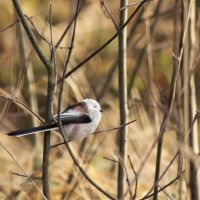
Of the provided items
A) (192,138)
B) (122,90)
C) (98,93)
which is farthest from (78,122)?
(98,93)

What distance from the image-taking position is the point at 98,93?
4.30 metres

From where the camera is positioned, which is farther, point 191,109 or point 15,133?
point 191,109

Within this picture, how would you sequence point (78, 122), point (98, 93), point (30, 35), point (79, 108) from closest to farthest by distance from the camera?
point (30, 35) → point (78, 122) → point (79, 108) → point (98, 93)

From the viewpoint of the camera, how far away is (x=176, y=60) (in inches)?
78.8

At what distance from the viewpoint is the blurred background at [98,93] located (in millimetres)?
2596

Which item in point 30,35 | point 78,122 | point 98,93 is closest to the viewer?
point 30,35

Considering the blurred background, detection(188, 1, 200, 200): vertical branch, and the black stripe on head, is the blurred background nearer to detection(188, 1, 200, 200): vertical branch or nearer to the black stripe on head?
detection(188, 1, 200, 200): vertical branch

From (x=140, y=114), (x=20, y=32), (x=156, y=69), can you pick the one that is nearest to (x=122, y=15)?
(x=20, y=32)

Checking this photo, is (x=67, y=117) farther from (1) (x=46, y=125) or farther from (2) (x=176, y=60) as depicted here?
(2) (x=176, y=60)

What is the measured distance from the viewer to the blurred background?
260 cm

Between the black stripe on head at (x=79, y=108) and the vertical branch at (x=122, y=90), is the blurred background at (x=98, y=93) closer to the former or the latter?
the vertical branch at (x=122, y=90)

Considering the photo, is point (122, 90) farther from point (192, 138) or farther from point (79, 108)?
point (192, 138)

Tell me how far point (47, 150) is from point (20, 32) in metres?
1.49

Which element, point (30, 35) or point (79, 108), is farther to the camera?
point (79, 108)
